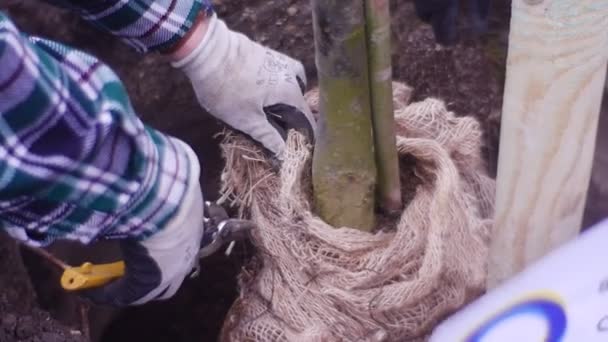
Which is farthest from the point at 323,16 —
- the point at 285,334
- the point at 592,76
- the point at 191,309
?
the point at 191,309

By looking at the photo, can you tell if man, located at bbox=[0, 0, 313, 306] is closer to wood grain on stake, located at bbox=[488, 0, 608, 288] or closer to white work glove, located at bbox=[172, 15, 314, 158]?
white work glove, located at bbox=[172, 15, 314, 158]

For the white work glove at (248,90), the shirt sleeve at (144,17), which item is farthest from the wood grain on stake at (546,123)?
the shirt sleeve at (144,17)

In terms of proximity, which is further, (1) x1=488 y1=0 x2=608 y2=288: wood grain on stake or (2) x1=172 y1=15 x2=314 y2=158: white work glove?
(2) x1=172 y1=15 x2=314 y2=158: white work glove

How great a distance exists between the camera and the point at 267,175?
0.93 meters

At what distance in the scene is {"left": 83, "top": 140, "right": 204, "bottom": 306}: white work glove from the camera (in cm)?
76

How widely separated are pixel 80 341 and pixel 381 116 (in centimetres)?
40

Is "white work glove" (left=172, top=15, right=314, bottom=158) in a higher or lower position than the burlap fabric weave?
higher

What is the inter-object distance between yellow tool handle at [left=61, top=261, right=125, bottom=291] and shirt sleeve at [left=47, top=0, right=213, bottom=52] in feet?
0.78

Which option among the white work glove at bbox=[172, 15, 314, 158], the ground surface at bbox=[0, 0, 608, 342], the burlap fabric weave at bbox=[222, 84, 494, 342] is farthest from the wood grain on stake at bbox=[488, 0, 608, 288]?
the ground surface at bbox=[0, 0, 608, 342]

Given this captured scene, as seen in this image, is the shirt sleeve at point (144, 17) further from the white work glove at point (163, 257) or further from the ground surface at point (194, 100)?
the ground surface at point (194, 100)

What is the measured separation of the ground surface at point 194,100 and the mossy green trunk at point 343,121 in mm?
431

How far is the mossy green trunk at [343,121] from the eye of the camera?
0.72 meters

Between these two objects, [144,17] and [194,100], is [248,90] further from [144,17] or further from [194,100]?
[194,100]

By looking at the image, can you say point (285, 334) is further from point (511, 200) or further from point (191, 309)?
point (191, 309)
